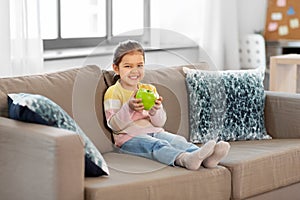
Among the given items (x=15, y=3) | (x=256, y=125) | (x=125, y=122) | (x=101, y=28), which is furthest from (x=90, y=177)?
(x=101, y=28)

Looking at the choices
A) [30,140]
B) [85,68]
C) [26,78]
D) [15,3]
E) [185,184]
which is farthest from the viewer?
[15,3]

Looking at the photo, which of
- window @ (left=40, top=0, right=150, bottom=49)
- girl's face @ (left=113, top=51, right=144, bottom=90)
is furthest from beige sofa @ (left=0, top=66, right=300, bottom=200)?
Answer: window @ (left=40, top=0, right=150, bottom=49)

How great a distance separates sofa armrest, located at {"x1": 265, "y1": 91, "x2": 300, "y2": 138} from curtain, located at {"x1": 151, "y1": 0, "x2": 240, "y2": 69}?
1.42m

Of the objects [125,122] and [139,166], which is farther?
[125,122]

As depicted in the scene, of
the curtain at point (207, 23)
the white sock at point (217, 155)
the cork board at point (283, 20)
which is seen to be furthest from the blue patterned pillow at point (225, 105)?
the cork board at point (283, 20)

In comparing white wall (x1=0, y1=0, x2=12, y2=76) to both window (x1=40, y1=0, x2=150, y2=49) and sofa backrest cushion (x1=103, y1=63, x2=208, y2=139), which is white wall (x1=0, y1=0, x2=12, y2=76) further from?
sofa backrest cushion (x1=103, y1=63, x2=208, y2=139)

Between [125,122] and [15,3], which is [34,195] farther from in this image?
[15,3]

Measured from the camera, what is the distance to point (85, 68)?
3.04 metres

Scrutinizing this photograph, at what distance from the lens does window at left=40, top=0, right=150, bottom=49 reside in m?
4.23

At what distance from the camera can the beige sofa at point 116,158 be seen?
2.36 meters

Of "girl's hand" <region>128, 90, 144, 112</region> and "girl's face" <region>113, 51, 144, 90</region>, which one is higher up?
"girl's face" <region>113, 51, 144, 90</region>

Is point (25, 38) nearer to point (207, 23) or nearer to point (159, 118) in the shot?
point (159, 118)

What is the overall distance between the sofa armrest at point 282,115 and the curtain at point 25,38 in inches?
51.8

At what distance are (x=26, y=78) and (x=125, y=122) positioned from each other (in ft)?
1.57
